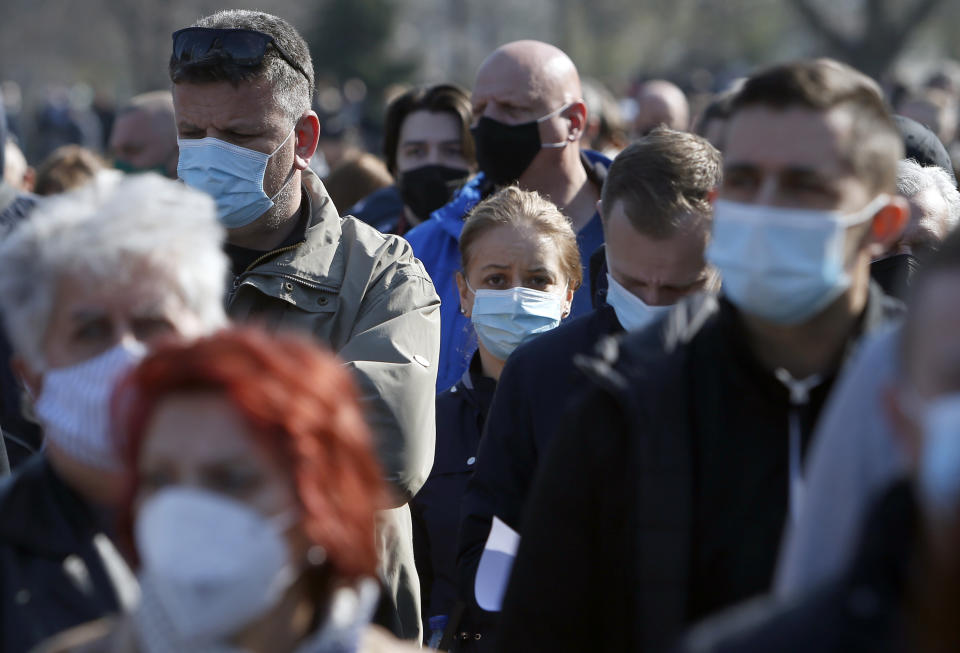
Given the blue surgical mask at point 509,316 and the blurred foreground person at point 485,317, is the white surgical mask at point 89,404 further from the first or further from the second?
the blue surgical mask at point 509,316

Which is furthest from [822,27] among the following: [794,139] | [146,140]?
[794,139]

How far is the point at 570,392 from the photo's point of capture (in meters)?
3.46

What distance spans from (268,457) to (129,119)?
7930 millimetres

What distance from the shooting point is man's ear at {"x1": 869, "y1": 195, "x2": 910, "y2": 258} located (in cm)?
279

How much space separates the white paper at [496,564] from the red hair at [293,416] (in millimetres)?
997

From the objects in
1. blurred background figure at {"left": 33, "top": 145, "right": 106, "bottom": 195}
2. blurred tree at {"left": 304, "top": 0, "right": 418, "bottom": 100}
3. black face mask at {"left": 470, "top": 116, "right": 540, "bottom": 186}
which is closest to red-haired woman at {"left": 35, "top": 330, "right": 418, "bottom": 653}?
black face mask at {"left": 470, "top": 116, "right": 540, "bottom": 186}

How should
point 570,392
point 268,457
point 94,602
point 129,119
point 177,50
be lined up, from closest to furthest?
point 268,457
point 94,602
point 570,392
point 177,50
point 129,119

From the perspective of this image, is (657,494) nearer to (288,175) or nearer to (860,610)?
(860,610)

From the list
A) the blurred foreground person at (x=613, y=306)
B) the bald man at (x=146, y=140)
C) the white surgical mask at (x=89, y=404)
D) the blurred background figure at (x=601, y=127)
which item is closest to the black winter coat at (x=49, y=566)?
the white surgical mask at (x=89, y=404)

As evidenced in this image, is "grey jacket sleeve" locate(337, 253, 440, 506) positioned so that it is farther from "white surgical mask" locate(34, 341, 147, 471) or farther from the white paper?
"white surgical mask" locate(34, 341, 147, 471)

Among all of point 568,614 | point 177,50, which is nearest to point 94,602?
point 568,614

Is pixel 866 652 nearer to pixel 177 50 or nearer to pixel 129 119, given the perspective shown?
pixel 177 50

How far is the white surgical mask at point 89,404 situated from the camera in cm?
264

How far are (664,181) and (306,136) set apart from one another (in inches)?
52.7
